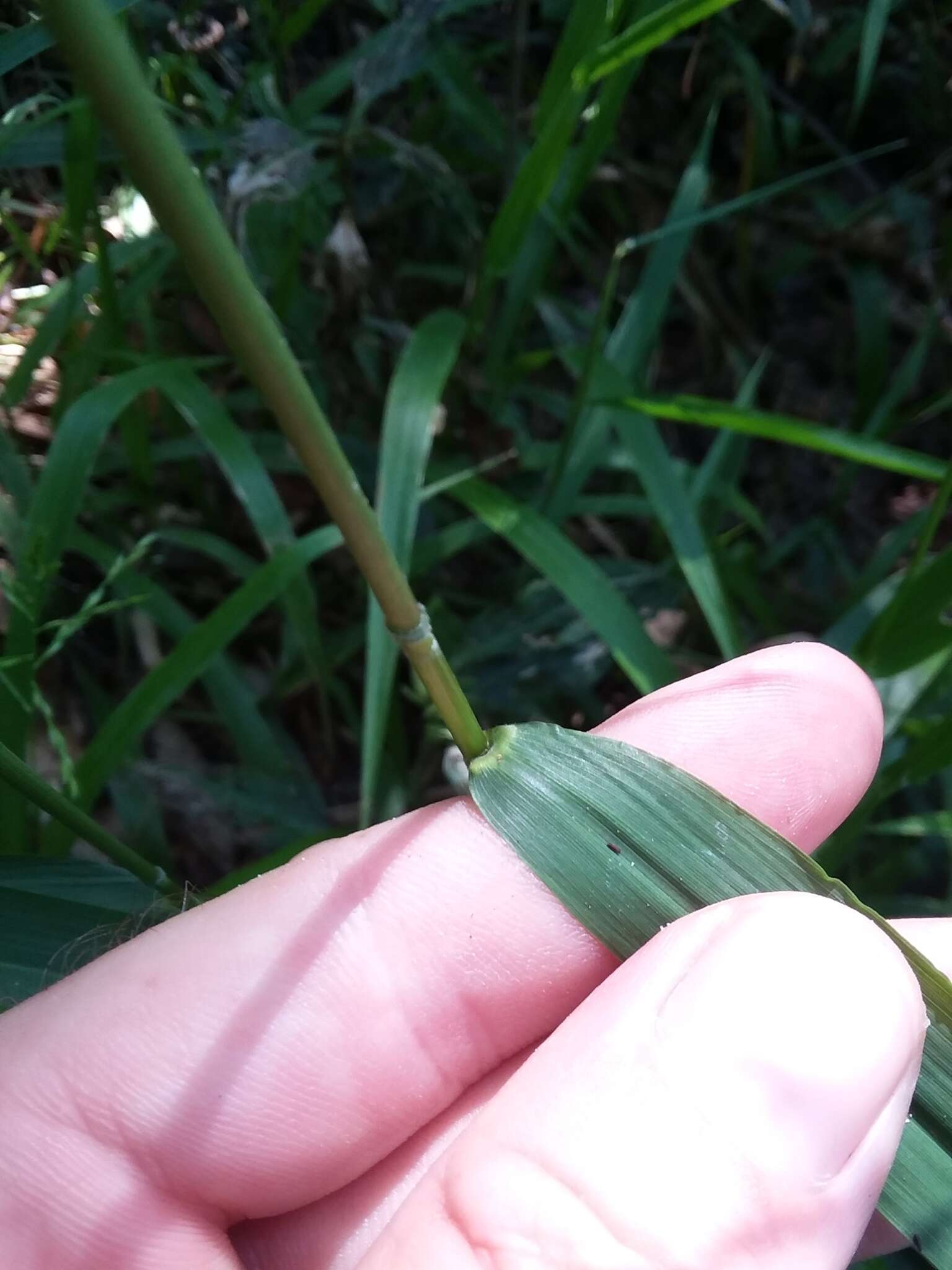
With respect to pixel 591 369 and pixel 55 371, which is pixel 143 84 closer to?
pixel 591 369

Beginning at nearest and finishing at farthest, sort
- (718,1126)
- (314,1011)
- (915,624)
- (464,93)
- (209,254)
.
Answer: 1. (209,254)
2. (718,1126)
3. (314,1011)
4. (915,624)
5. (464,93)

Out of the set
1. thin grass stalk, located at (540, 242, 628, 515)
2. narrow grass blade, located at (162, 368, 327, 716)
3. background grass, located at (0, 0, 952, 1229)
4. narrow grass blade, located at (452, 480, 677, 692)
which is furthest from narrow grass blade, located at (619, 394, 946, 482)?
narrow grass blade, located at (162, 368, 327, 716)

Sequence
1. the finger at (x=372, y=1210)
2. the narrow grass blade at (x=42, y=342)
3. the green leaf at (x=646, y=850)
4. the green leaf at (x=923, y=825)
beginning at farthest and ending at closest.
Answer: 1. the narrow grass blade at (x=42, y=342)
2. the green leaf at (x=923, y=825)
3. the finger at (x=372, y=1210)
4. the green leaf at (x=646, y=850)

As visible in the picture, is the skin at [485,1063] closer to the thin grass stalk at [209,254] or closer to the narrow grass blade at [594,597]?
the narrow grass blade at [594,597]

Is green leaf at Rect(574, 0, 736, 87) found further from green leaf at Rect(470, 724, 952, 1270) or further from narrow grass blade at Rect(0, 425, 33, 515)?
narrow grass blade at Rect(0, 425, 33, 515)

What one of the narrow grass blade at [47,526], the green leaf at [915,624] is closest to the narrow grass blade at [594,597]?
the green leaf at [915,624]

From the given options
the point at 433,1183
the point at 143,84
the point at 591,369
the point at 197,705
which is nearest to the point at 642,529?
the point at 591,369

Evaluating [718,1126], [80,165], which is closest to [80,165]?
[80,165]

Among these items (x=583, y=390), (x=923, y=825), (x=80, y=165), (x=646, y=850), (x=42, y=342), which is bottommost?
(x=923, y=825)

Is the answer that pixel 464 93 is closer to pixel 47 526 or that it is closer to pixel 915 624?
pixel 47 526
